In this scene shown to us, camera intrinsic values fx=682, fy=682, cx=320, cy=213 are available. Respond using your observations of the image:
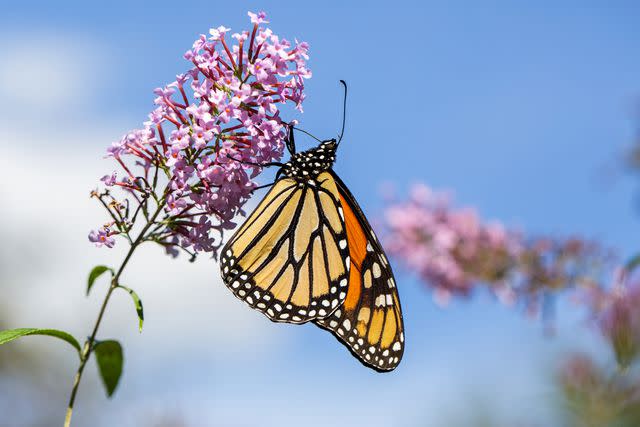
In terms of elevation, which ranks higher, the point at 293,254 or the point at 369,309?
the point at 293,254

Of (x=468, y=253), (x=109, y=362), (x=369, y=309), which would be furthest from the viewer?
(x=468, y=253)

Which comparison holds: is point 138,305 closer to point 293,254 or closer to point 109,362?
point 109,362

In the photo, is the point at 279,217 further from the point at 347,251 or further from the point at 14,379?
the point at 14,379

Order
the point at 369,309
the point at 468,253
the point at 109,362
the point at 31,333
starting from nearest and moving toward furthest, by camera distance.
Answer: the point at 31,333
the point at 109,362
the point at 369,309
the point at 468,253

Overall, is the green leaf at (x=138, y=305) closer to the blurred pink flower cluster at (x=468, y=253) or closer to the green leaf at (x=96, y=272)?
the green leaf at (x=96, y=272)

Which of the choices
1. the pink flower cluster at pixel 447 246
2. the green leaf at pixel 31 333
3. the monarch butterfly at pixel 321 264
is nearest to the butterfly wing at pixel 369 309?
the monarch butterfly at pixel 321 264

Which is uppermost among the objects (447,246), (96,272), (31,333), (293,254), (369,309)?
(447,246)

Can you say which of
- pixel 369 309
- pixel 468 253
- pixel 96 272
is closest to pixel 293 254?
pixel 369 309
